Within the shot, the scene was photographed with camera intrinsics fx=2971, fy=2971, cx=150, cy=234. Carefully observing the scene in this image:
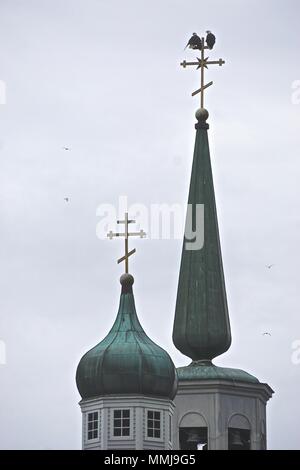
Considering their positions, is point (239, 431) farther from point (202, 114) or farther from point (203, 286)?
point (202, 114)

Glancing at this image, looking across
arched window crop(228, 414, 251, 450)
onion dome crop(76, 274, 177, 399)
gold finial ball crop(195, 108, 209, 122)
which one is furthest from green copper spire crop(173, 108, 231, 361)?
onion dome crop(76, 274, 177, 399)

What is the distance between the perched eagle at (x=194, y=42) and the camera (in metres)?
124

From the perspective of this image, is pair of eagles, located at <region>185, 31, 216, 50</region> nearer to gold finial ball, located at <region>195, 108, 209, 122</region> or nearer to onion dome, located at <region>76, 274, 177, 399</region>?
gold finial ball, located at <region>195, 108, 209, 122</region>

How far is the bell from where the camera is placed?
120312 millimetres

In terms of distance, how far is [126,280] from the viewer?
116 meters

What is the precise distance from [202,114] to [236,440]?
1454 centimetres

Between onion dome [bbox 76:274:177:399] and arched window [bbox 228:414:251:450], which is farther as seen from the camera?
arched window [bbox 228:414:251:450]

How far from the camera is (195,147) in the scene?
12688 cm

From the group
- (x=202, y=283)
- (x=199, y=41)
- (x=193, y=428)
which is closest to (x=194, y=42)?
(x=199, y=41)

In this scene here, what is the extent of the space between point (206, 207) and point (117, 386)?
14.7 m

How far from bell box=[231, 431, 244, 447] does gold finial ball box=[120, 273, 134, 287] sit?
8907mm

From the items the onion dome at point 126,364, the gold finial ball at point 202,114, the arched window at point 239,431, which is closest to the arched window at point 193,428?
the arched window at point 239,431

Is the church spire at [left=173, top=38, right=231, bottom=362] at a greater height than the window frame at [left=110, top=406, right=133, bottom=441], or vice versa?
the church spire at [left=173, top=38, right=231, bottom=362]
